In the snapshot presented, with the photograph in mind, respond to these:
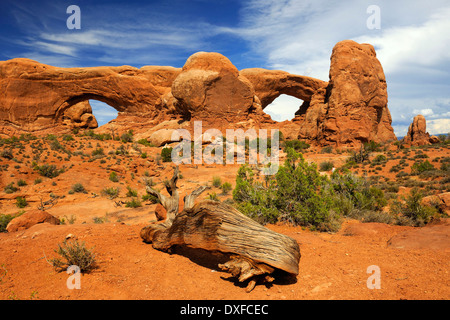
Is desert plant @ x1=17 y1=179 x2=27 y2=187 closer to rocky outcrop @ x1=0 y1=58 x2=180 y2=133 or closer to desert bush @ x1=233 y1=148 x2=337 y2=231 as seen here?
desert bush @ x1=233 y1=148 x2=337 y2=231

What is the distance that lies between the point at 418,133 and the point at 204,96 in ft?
77.5

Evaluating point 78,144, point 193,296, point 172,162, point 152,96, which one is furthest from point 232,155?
point 193,296

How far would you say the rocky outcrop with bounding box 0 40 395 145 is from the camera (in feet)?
84.9

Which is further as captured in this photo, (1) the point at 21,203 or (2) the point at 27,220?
(1) the point at 21,203

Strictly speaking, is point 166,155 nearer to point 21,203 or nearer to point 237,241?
point 21,203

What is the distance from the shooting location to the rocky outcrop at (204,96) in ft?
84.9

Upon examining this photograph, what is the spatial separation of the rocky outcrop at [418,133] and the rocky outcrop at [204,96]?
214cm

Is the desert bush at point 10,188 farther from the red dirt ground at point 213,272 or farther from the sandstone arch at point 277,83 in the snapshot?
the sandstone arch at point 277,83
